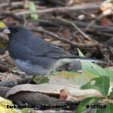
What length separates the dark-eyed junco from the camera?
318cm

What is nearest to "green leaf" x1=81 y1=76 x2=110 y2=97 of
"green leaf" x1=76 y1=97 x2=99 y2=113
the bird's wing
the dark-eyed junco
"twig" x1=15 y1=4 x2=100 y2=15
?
"green leaf" x1=76 y1=97 x2=99 y2=113

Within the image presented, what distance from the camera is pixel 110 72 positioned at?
8.25 ft

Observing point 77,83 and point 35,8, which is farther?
point 35,8

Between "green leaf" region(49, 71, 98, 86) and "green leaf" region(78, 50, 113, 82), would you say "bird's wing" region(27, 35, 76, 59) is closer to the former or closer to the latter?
"green leaf" region(49, 71, 98, 86)

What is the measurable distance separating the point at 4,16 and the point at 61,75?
2677mm

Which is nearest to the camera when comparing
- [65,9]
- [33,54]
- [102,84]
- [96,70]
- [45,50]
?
[102,84]

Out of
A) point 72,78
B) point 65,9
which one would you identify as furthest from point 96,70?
point 65,9

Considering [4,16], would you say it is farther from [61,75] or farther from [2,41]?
[61,75]

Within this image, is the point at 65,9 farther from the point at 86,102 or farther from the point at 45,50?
the point at 86,102

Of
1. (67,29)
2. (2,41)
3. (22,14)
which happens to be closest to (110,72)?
(2,41)

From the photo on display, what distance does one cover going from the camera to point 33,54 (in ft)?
10.8

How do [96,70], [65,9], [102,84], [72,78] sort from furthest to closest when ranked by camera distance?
[65,9], [72,78], [96,70], [102,84]

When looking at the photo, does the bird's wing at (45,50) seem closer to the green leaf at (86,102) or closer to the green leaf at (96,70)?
Answer: the green leaf at (96,70)

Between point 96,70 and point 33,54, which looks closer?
point 96,70
